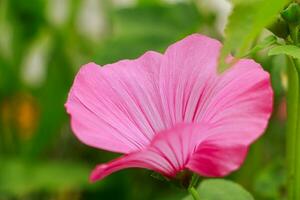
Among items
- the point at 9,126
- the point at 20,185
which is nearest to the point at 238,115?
the point at 20,185

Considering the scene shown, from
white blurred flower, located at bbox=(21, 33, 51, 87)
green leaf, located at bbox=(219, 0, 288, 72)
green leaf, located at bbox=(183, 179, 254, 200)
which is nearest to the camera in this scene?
green leaf, located at bbox=(219, 0, 288, 72)

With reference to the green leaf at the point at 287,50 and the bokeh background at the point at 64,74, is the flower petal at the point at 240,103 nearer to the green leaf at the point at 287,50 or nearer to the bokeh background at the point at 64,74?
the green leaf at the point at 287,50

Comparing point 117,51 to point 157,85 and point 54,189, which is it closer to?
point 54,189

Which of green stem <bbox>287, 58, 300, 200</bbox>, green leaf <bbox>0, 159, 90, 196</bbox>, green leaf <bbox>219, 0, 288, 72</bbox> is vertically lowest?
green leaf <bbox>0, 159, 90, 196</bbox>

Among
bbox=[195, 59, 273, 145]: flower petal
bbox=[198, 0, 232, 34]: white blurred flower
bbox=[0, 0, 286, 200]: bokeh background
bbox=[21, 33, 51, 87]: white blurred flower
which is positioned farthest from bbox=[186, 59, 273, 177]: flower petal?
bbox=[21, 33, 51, 87]: white blurred flower

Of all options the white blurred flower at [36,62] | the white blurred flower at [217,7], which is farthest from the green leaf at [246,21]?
the white blurred flower at [36,62]

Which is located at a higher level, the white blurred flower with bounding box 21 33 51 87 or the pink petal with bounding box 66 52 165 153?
the pink petal with bounding box 66 52 165 153

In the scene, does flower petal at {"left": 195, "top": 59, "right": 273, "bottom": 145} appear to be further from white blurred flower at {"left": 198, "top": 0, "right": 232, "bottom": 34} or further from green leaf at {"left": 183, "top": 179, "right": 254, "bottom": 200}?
white blurred flower at {"left": 198, "top": 0, "right": 232, "bottom": 34}
